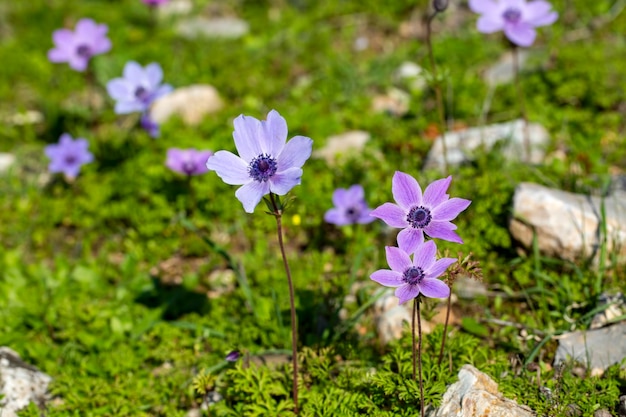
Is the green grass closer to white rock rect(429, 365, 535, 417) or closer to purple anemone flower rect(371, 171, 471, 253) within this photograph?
white rock rect(429, 365, 535, 417)

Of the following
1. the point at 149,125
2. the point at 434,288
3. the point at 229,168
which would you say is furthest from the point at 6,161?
the point at 434,288

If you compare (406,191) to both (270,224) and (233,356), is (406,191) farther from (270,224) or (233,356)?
(270,224)

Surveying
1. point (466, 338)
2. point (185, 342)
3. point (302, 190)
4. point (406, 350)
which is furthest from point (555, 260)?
point (185, 342)

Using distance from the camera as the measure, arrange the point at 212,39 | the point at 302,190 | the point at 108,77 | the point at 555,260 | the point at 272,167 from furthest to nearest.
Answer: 1. the point at 212,39
2. the point at 108,77
3. the point at 302,190
4. the point at 555,260
5. the point at 272,167

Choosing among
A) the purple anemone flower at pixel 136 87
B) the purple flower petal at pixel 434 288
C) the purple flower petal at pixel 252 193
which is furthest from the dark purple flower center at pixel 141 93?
the purple flower petal at pixel 434 288

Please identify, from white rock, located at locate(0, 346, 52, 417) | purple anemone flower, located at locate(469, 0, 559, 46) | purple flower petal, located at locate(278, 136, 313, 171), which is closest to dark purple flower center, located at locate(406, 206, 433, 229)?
purple flower petal, located at locate(278, 136, 313, 171)

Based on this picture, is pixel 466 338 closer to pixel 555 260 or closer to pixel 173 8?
pixel 555 260
